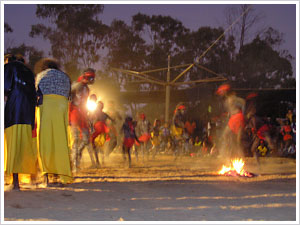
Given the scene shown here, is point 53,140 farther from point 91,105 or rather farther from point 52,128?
point 91,105

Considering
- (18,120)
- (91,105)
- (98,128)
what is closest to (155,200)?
(18,120)

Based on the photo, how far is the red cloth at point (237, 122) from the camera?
8.41 meters

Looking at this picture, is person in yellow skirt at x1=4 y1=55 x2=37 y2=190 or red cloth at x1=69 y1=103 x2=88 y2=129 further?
red cloth at x1=69 y1=103 x2=88 y2=129

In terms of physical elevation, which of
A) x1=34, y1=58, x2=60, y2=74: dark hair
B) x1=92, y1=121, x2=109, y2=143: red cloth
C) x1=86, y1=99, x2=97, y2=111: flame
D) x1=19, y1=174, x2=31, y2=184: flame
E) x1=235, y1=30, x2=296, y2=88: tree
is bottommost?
x1=19, y1=174, x2=31, y2=184: flame

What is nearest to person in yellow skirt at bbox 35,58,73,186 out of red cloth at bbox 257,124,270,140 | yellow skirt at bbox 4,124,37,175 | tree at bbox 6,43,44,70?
yellow skirt at bbox 4,124,37,175

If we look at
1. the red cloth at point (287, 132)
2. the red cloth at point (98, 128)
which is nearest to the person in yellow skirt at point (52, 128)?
the red cloth at point (98, 128)

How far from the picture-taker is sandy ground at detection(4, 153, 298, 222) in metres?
3.98

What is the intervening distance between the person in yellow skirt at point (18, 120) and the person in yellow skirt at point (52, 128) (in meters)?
0.14

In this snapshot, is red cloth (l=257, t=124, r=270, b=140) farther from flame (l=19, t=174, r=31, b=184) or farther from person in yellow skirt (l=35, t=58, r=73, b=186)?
flame (l=19, t=174, r=31, b=184)

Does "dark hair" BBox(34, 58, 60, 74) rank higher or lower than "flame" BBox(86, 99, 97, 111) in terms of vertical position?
higher

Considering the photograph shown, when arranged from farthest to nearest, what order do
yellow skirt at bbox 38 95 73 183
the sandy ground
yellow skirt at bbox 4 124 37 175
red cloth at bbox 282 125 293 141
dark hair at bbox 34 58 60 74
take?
red cloth at bbox 282 125 293 141 < dark hair at bbox 34 58 60 74 < yellow skirt at bbox 38 95 73 183 < yellow skirt at bbox 4 124 37 175 < the sandy ground

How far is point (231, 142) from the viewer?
8.66 m

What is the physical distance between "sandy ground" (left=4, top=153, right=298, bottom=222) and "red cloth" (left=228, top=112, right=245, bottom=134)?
1651mm

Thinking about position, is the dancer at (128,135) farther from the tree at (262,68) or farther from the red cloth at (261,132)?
the tree at (262,68)
